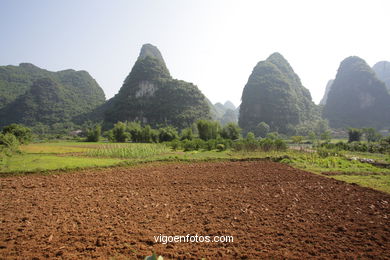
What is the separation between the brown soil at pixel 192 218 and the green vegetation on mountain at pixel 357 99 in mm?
129247

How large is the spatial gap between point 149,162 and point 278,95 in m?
113

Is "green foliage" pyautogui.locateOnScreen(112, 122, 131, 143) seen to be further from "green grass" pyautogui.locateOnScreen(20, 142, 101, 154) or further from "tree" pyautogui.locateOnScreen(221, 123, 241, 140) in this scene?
"tree" pyautogui.locateOnScreen(221, 123, 241, 140)

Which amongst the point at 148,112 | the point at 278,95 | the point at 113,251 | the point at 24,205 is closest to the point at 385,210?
the point at 113,251

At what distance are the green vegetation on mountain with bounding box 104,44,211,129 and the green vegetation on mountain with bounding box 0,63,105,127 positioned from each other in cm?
2341

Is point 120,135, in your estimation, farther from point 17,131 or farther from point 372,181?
point 372,181

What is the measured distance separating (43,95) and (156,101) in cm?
6455

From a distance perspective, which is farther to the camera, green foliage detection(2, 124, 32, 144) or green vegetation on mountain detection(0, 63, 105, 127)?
green vegetation on mountain detection(0, 63, 105, 127)

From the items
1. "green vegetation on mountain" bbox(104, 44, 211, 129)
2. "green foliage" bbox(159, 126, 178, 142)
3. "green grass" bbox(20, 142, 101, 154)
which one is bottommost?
"green grass" bbox(20, 142, 101, 154)

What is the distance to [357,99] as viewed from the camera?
128 meters

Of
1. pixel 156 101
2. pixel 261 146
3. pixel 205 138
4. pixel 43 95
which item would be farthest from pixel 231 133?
pixel 43 95

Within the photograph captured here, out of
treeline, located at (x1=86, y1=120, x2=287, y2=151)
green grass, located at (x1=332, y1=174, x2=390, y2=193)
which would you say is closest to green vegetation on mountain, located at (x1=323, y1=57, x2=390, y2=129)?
treeline, located at (x1=86, y1=120, x2=287, y2=151)

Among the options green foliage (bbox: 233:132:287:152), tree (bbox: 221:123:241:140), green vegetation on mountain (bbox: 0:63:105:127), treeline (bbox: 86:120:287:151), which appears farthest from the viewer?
green vegetation on mountain (bbox: 0:63:105:127)

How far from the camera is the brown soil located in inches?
187

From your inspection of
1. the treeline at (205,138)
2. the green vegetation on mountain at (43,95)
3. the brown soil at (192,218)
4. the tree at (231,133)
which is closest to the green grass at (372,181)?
the brown soil at (192,218)
